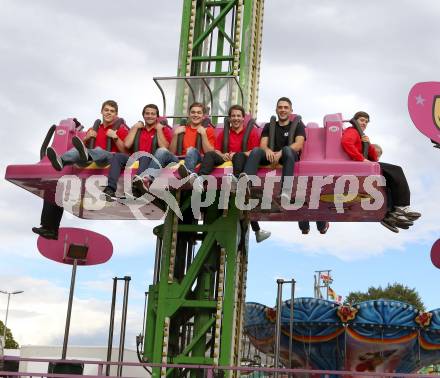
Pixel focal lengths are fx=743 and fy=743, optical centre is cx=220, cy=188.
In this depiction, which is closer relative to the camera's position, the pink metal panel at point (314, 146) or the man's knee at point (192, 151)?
the man's knee at point (192, 151)

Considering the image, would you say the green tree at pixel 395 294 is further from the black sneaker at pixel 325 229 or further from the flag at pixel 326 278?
the black sneaker at pixel 325 229

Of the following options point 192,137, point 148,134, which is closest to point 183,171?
point 192,137

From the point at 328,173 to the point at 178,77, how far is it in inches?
101

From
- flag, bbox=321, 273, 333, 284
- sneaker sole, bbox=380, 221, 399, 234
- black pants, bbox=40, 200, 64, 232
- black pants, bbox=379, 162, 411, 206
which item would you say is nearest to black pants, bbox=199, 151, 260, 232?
black pants, bbox=379, 162, 411, 206

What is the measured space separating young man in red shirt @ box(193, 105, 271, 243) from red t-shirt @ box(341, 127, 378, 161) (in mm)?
997

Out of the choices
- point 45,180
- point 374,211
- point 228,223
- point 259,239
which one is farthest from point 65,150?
point 374,211

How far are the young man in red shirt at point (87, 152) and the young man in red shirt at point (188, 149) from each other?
24.8 inches

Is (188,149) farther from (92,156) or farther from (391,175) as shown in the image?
(391,175)

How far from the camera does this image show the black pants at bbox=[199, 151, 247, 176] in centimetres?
818

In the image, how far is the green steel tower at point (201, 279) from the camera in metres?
8.59

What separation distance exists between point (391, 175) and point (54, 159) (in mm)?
3766

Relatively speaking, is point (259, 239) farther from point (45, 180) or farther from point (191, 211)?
point (45, 180)

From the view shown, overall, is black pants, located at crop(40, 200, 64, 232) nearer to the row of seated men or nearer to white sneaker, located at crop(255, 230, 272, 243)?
the row of seated men

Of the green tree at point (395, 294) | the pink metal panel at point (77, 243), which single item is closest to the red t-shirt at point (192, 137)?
the pink metal panel at point (77, 243)
